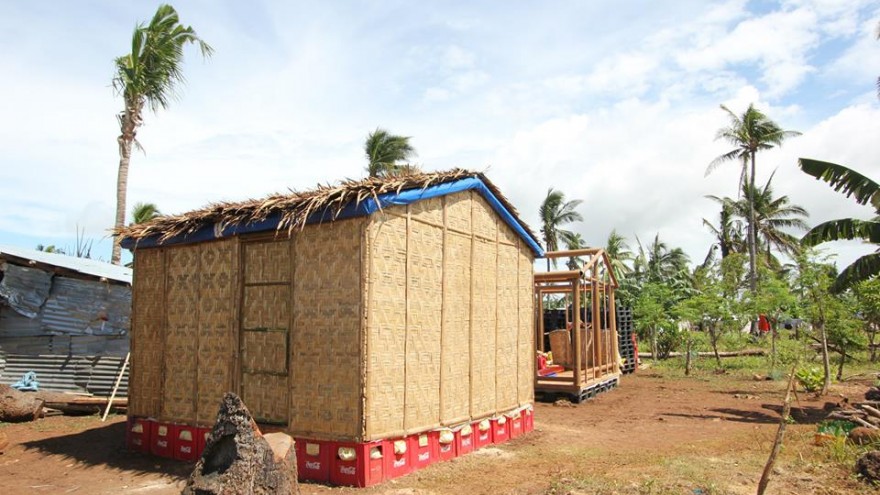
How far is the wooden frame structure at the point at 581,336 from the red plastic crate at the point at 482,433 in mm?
4954

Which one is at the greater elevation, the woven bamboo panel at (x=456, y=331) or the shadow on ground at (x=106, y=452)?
the woven bamboo panel at (x=456, y=331)

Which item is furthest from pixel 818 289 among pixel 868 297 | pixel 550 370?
pixel 550 370

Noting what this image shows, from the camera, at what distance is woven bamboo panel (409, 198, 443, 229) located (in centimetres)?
805

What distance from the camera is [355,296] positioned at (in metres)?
7.20

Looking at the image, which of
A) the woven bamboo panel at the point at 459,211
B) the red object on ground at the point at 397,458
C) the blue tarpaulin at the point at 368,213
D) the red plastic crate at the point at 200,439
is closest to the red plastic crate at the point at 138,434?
the red plastic crate at the point at 200,439

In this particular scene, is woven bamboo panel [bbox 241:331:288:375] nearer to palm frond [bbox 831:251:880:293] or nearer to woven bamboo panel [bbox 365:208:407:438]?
woven bamboo panel [bbox 365:208:407:438]

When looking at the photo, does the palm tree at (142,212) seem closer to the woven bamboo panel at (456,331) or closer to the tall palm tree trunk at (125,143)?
the tall palm tree trunk at (125,143)

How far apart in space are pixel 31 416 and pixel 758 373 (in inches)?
762

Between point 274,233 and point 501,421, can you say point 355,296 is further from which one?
point 501,421

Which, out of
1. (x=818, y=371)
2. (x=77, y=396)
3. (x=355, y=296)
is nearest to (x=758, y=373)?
(x=818, y=371)

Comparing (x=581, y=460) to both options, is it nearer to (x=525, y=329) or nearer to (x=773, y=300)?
(x=525, y=329)

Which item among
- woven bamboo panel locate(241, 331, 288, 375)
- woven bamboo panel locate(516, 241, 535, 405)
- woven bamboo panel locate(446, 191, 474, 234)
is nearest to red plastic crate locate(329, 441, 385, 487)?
woven bamboo panel locate(241, 331, 288, 375)

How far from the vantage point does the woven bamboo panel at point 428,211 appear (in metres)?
8.05

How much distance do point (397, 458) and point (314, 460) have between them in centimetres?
100
